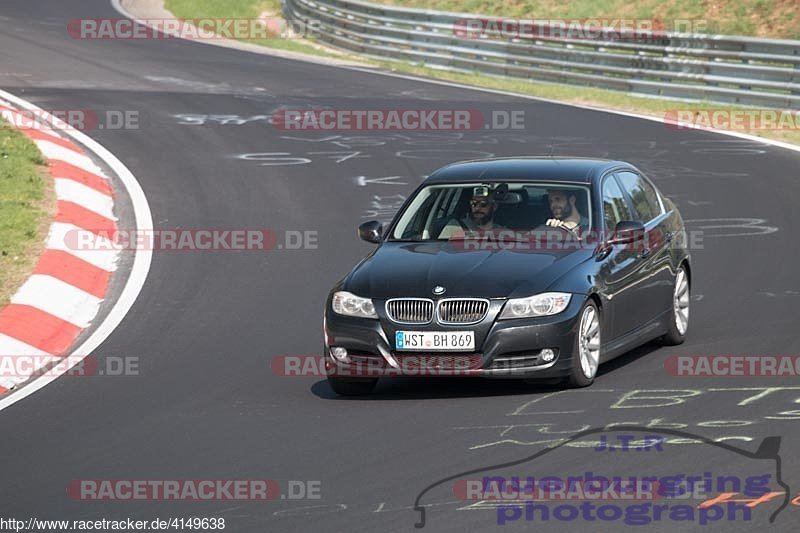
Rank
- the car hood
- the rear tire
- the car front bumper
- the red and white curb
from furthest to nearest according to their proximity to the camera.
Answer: the red and white curb, the rear tire, the car hood, the car front bumper

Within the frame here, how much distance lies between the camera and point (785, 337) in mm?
11578

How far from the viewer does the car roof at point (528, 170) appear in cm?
1134

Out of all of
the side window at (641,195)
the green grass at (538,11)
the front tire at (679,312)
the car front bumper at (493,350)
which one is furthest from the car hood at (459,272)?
the green grass at (538,11)

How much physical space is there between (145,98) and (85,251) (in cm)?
1072

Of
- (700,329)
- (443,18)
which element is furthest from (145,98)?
(700,329)

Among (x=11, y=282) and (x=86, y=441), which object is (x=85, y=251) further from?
(x=86, y=441)

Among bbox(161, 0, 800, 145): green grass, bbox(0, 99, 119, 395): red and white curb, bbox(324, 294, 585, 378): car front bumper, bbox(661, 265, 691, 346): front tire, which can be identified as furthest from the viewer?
bbox(161, 0, 800, 145): green grass

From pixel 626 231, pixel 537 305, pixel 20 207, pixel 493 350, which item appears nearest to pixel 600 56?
pixel 20 207

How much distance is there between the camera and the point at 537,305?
9.95m

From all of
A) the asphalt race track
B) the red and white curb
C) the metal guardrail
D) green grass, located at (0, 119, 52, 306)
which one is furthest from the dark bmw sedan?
the metal guardrail

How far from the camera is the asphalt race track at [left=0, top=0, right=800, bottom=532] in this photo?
26.0ft

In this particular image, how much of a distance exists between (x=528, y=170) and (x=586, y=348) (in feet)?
Result: 5.93

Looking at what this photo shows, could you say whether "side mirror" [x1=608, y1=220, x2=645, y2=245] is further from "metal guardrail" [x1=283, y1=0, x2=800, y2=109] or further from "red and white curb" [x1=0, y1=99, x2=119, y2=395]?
"metal guardrail" [x1=283, y1=0, x2=800, y2=109]

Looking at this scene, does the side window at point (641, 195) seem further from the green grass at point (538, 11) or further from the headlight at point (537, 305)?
the green grass at point (538, 11)
